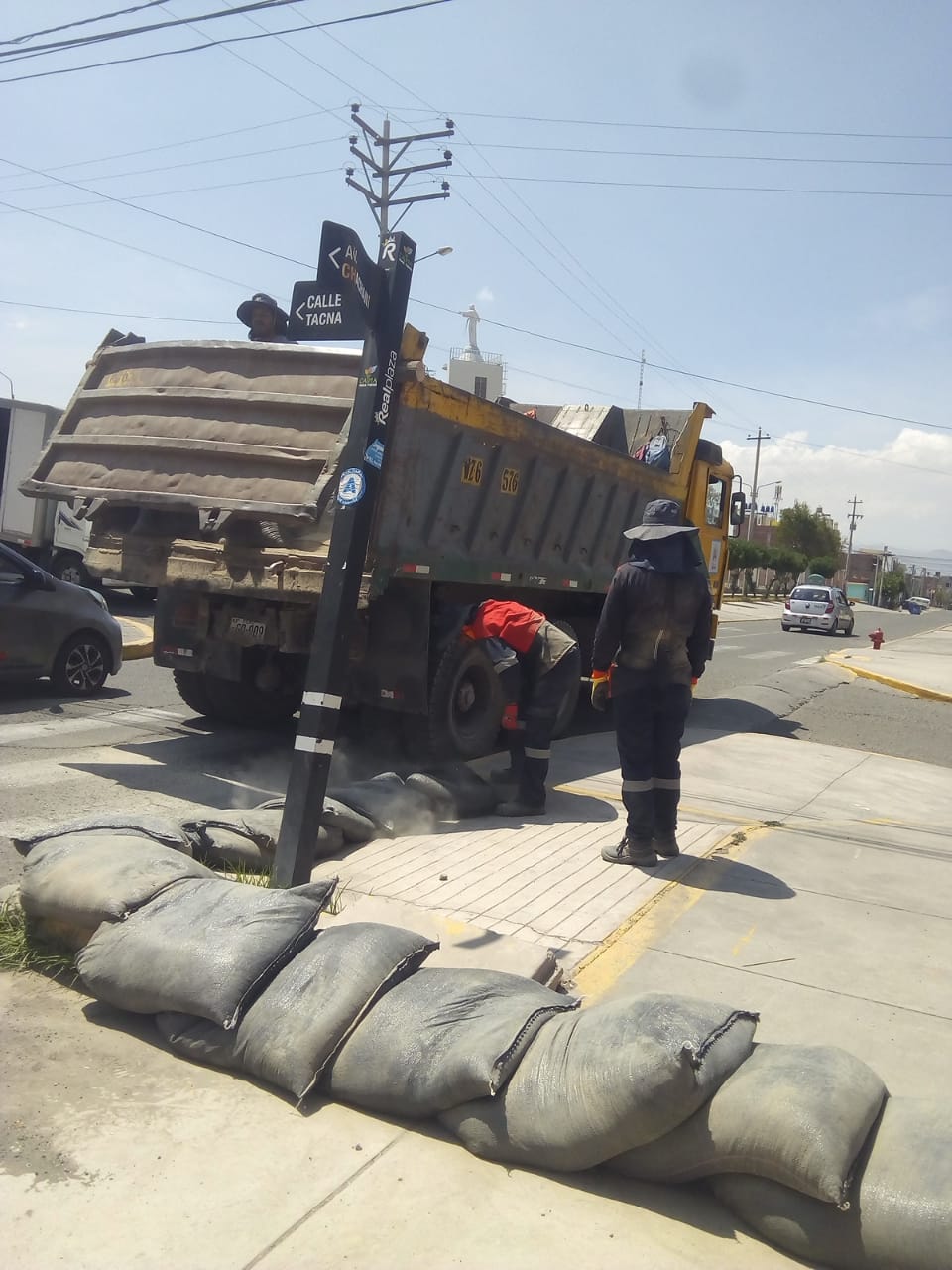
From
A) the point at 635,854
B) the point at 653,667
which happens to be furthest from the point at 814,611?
the point at 635,854

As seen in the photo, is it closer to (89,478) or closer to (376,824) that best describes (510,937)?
(376,824)

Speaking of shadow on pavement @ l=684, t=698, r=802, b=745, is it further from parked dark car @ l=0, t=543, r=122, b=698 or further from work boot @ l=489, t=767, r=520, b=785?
parked dark car @ l=0, t=543, r=122, b=698

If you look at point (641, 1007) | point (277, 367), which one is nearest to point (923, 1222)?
point (641, 1007)

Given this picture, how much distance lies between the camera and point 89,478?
7566 mm

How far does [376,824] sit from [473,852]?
56 cm

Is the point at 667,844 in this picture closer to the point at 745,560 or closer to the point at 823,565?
the point at 745,560

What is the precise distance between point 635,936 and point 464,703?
365cm

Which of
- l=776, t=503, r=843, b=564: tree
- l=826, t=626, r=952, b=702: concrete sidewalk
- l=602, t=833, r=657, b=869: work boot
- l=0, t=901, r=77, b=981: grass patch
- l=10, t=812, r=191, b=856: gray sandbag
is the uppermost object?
l=776, t=503, r=843, b=564: tree

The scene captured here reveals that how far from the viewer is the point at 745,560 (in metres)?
62.4

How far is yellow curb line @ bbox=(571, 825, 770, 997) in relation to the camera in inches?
160

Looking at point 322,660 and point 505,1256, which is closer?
point 505,1256

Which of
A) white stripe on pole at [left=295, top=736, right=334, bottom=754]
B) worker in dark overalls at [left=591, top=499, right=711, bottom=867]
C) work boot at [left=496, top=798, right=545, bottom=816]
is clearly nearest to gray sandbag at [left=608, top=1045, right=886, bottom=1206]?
white stripe on pole at [left=295, top=736, right=334, bottom=754]

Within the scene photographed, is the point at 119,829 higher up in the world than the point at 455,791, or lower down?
higher up

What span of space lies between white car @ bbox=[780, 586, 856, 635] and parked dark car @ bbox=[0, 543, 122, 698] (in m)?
28.6
